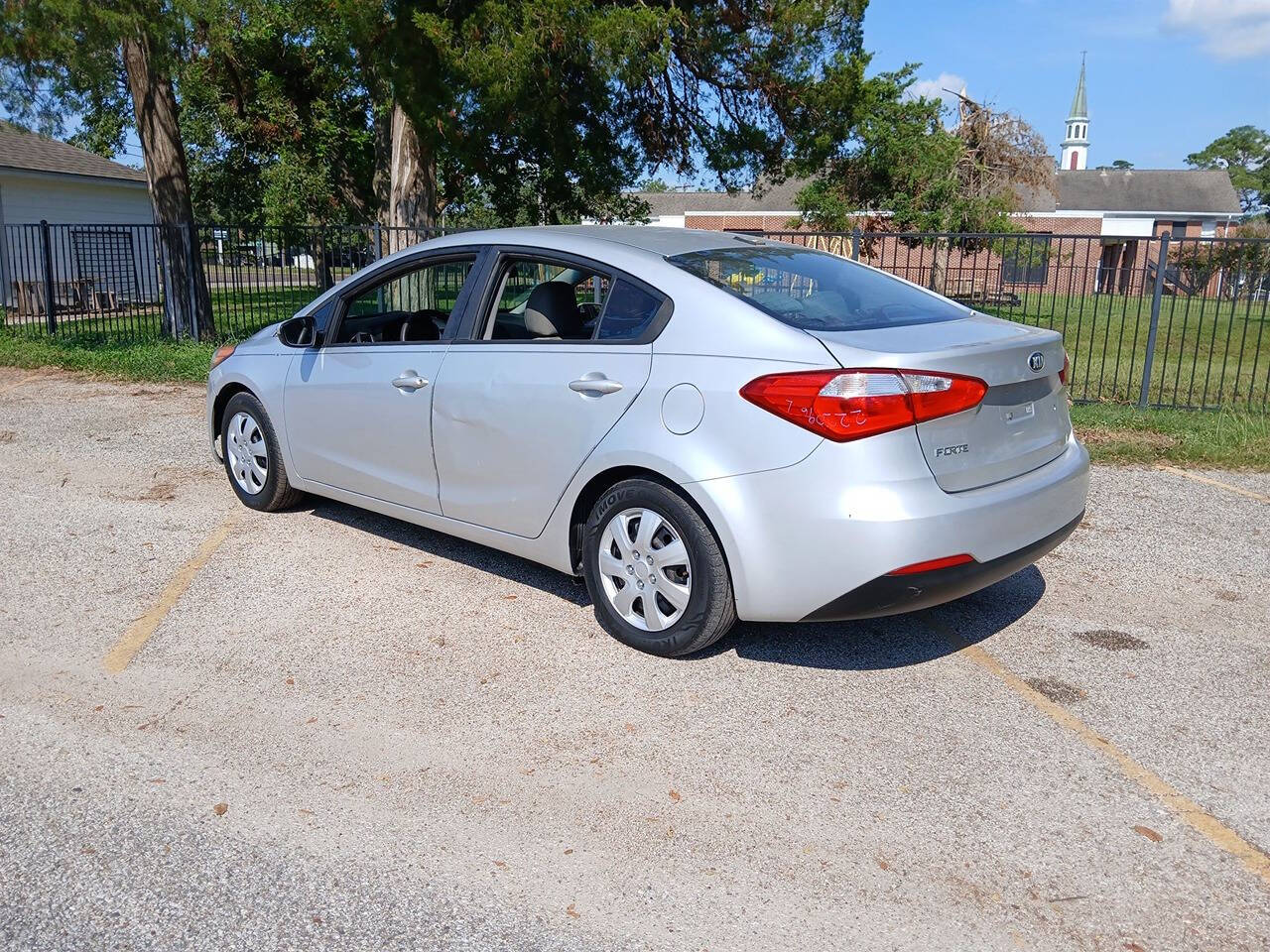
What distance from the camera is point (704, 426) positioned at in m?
4.02

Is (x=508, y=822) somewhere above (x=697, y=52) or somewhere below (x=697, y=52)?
below

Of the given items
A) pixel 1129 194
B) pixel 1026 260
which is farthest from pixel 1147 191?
pixel 1026 260

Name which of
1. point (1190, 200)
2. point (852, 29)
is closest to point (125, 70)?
point (852, 29)

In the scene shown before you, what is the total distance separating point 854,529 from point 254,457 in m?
3.98

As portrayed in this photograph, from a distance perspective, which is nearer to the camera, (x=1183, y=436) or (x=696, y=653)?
(x=696, y=653)

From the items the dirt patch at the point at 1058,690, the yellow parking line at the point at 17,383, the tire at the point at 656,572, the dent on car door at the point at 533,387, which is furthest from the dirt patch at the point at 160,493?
the yellow parking line at the point at 17,383

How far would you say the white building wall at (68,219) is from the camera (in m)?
21.4

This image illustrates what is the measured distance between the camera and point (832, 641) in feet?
15.1

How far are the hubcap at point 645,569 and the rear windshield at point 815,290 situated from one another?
0.96 meters

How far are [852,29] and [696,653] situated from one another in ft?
42.7

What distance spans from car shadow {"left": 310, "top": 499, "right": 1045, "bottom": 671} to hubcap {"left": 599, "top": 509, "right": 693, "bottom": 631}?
267 millimetres

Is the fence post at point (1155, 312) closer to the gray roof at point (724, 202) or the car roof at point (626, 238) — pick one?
the car roof at point (626, 238)

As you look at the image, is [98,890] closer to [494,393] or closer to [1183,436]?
[494,393]

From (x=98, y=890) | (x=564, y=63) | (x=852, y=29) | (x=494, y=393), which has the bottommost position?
(x=98, y=890)
